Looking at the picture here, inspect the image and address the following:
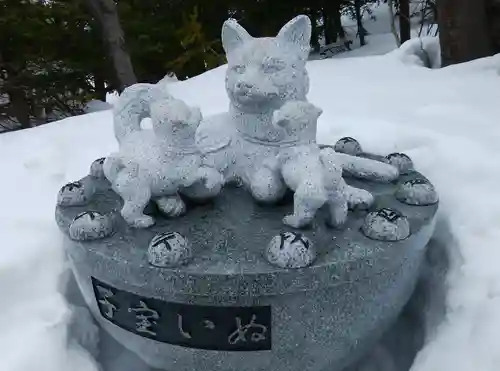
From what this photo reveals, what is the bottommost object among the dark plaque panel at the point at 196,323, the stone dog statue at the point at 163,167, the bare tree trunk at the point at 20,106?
the bare tree trunk at the point at 20,106

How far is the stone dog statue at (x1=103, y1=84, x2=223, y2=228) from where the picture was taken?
138cm

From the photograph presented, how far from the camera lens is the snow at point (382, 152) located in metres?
1.38

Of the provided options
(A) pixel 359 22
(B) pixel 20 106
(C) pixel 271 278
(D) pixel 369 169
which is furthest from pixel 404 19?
(C) pixel 271 278

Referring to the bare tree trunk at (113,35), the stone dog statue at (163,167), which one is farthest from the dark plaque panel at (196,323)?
the bare tree trunk at (113,35)

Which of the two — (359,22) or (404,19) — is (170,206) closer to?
(404,19)

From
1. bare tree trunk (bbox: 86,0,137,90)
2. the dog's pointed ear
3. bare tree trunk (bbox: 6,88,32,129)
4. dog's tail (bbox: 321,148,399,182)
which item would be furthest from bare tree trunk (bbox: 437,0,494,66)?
bare tree trunk (bbox: 6,88,32,129)

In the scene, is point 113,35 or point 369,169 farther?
point 113,35

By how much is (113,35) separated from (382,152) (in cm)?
302

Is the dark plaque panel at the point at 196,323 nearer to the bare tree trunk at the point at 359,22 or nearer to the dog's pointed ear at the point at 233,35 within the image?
the dog's pointed ear at the point at 233,35

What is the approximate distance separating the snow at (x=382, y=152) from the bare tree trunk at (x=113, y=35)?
59.5 inches

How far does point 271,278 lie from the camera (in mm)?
1227

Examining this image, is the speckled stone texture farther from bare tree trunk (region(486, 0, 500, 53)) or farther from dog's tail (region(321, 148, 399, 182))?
bare tree trunk (region(486, 0, 500, 53))

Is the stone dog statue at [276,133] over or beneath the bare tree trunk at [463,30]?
over

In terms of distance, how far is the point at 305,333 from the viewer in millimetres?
1324
